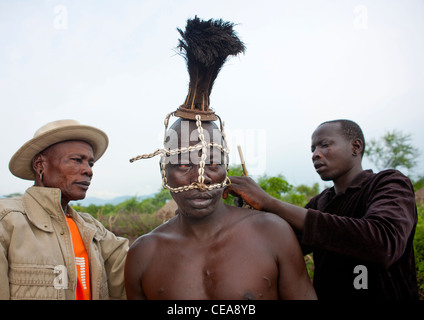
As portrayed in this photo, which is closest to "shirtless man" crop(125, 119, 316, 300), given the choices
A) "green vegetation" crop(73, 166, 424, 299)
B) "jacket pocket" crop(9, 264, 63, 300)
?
"jacket pocket" crop(9, 264, 63, 300)

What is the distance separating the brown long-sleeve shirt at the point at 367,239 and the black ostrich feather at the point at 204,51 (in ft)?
3.42

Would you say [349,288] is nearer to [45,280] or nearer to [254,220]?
[254,220]

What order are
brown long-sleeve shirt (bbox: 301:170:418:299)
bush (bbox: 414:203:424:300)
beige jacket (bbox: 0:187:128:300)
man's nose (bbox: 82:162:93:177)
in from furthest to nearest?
bush (bbox: 414:203:424:300) < man's nose (bbox: 82:162:93:177) < beige jacket (bbox: 0:187:128:300) < brown long-sleeve shirt (bbox: 301:170:418:299)

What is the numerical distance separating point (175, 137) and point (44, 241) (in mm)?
1293

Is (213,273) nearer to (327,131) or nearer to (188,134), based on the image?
(188,134)

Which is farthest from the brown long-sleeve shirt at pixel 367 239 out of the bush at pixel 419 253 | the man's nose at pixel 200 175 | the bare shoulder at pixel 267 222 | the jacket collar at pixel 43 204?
the bush at pixel 419 253

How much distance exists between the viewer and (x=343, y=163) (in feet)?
8.98

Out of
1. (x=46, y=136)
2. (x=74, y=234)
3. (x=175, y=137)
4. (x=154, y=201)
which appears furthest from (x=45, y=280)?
(x=154, y=201)

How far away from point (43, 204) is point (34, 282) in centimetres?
61

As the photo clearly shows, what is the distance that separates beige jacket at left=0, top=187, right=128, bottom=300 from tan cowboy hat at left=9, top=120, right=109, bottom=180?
326mm

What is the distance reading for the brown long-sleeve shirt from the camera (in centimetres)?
208

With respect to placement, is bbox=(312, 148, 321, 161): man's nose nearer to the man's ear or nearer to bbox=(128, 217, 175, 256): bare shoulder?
the man's ear

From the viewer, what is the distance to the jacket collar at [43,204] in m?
2.64

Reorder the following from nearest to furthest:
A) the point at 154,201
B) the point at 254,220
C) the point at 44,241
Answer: the point at 254,220 < the point at 44,241 < the point at 154,201
